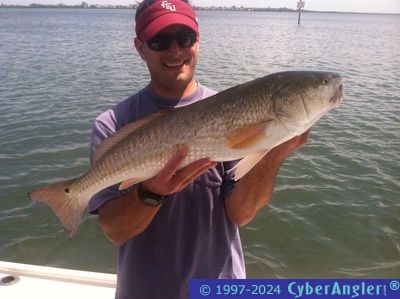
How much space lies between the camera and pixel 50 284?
4.20 metres

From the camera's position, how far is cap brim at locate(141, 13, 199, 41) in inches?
113

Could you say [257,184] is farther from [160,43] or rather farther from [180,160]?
[160,43]

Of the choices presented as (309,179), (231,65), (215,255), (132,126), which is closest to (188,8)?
(132,126)

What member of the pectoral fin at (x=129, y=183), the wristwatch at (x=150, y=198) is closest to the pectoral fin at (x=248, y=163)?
the wristwatch at (x=150, y=198)

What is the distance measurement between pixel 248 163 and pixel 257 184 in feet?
0.94

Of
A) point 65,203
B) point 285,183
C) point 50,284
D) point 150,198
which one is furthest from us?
point 285,183

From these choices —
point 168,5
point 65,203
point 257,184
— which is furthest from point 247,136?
point 65,203

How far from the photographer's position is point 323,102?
8.68 feet

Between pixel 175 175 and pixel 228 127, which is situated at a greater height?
pixel 228 127

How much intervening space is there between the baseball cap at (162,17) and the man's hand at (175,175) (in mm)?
921

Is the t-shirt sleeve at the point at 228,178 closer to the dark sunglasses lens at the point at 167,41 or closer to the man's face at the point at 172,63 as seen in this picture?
the man's face at the point at 172,63

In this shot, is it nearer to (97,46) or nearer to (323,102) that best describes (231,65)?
(97,46)

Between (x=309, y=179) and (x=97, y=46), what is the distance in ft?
96.0

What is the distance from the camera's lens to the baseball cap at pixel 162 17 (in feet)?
9.48
